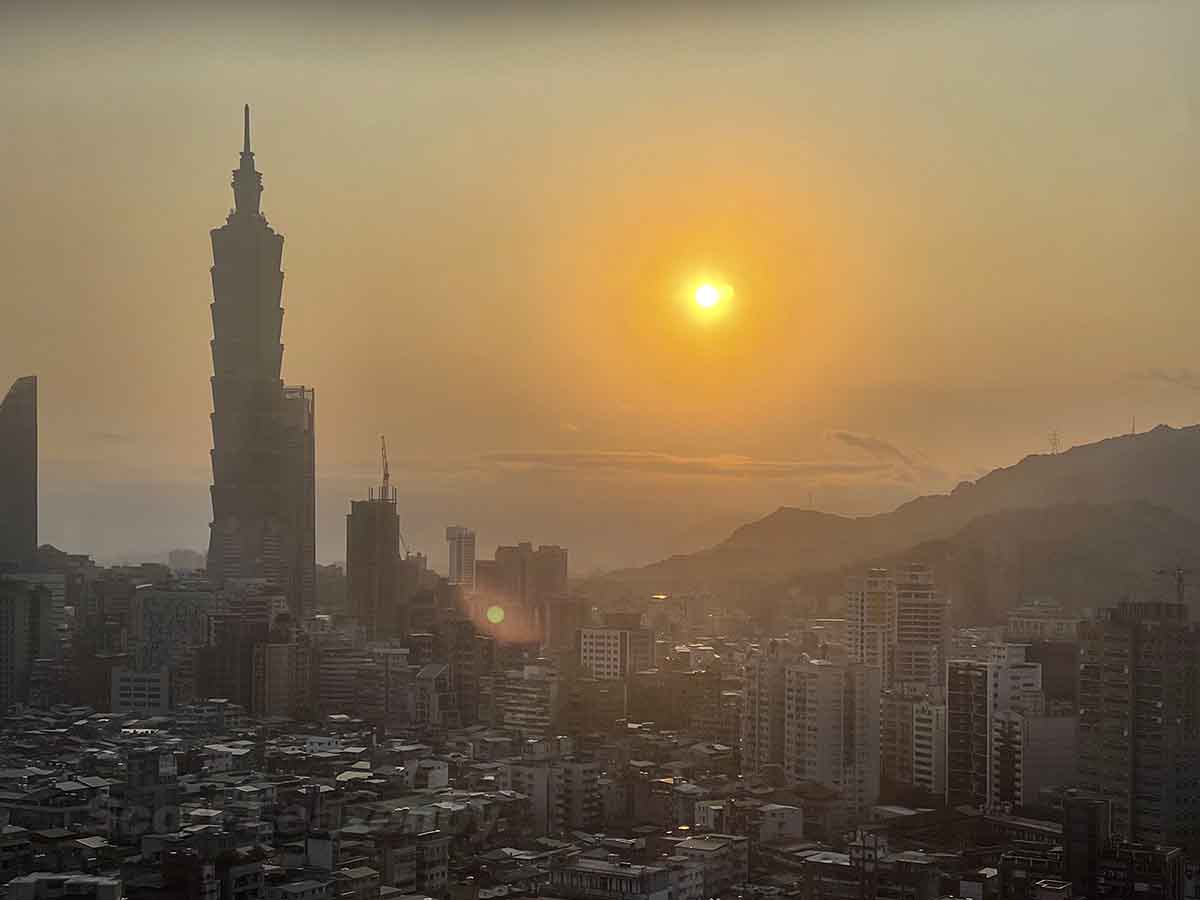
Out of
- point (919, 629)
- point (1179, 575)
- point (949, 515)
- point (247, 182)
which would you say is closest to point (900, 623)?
point (919, 629)

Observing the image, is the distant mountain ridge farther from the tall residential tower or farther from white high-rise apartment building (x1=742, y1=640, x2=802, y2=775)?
the tall residential tower

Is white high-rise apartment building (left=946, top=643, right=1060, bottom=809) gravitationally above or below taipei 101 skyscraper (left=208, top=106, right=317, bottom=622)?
below

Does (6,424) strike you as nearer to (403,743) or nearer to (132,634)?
(132,634)

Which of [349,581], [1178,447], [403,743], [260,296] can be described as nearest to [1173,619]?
[1178,447]

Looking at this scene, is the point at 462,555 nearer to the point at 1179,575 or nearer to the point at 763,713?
the point at 763,713

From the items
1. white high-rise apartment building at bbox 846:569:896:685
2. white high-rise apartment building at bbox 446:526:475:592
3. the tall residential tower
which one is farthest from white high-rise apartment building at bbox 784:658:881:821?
the tall residential tower

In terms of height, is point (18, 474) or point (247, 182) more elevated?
point (247, 182)
